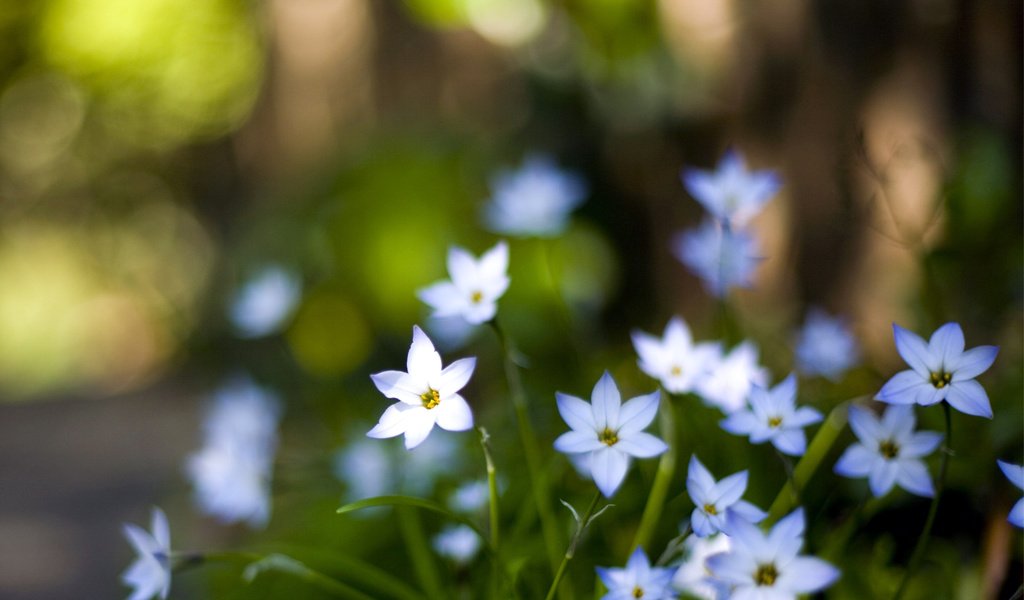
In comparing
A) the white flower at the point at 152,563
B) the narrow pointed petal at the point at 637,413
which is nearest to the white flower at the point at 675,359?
the narrow pointed petal at the point at 637,413

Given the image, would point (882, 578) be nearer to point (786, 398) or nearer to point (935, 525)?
point (935, 525)

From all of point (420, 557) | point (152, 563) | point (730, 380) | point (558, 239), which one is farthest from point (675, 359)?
point (558, 239)

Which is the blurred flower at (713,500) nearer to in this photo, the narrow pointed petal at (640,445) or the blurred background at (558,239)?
the narrow pointed petal at (640,445)

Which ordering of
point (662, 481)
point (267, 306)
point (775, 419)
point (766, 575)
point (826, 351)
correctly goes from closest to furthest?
1. point (766, 575)
2. point (775, 419)
3. point (662, 481)
4. point (826, 351)
5. point (267, 306)

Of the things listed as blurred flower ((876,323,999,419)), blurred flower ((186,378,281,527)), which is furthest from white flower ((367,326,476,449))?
blurred flower ((186,378,281,527))

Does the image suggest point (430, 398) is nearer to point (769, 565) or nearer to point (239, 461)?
point (769, 565)

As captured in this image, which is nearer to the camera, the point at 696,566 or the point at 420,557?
the point at 696,566
